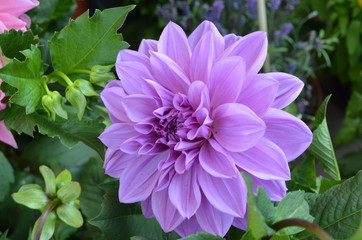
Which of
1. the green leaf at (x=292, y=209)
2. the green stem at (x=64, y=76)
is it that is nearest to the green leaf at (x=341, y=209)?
the green leaf at (x=292, y=209)

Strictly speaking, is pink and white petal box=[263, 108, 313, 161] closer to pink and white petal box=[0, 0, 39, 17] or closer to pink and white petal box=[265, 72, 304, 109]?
pink and white petal box=[265, 72, 304, 109]

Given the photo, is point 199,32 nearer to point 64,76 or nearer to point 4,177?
A: point 64,76

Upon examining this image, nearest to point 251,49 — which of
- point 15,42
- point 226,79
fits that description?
point 226,79

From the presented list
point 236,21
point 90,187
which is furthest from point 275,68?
point 90,187

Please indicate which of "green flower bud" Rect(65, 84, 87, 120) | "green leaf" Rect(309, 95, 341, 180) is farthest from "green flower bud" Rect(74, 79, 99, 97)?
"green leaf" Rect(309, 95, 341, 180)

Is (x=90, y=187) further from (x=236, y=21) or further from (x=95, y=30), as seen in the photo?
(x=236, y=21)
